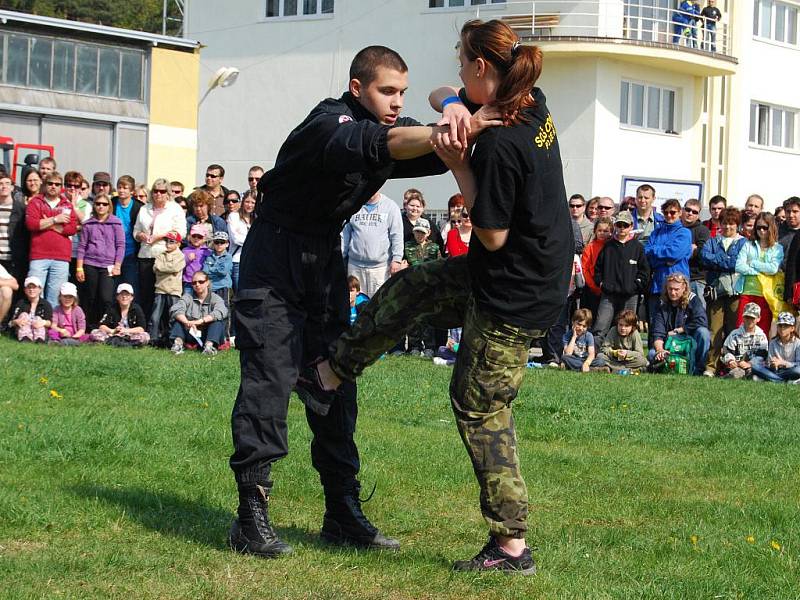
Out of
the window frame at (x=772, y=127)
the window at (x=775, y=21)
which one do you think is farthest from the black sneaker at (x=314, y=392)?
the window at (x=775, y=21)

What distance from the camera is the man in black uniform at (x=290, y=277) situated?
521cm

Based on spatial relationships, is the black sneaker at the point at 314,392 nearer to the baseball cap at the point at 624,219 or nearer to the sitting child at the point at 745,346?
the sitting child at the point at 745,346

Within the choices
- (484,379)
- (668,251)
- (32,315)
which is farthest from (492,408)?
(32,315)

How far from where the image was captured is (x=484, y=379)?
16.2 ft

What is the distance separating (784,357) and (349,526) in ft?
31.4

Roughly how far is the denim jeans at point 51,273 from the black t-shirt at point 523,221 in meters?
11.9

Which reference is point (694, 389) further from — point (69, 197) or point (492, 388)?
point (69, 197)

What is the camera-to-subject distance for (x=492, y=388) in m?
4.95

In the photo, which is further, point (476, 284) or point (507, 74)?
point (476, 284)

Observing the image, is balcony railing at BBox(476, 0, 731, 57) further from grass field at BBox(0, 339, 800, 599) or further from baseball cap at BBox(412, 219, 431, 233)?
grass field at BBox(0, 339, 800, 599)

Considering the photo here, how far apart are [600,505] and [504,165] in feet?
8.67

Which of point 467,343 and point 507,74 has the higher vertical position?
point 507,74

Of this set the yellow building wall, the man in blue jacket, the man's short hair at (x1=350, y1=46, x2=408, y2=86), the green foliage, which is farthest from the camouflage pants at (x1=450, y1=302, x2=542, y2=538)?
the green foliage

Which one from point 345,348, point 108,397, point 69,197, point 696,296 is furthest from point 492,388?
point 69,197
